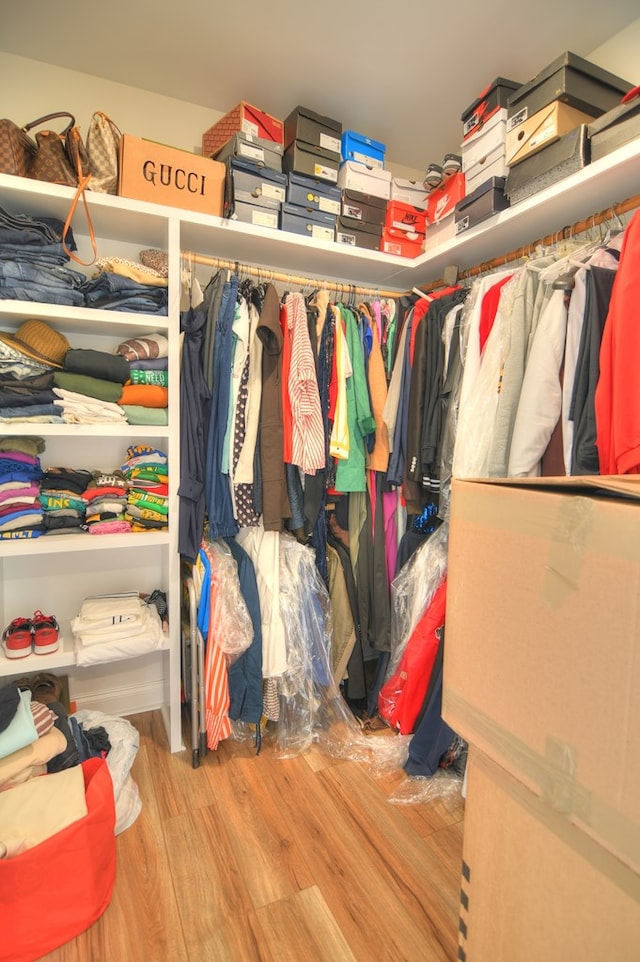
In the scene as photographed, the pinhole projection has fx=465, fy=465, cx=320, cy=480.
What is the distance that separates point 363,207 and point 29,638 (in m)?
2.16

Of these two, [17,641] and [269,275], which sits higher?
[269,275]

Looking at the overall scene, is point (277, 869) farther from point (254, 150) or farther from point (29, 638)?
point (254, 150)

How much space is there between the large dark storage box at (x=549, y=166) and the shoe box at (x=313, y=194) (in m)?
0.69

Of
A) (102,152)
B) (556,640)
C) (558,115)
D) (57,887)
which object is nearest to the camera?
(556,640)

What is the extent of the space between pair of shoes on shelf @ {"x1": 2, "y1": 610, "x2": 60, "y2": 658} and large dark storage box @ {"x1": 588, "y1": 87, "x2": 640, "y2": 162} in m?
2.36

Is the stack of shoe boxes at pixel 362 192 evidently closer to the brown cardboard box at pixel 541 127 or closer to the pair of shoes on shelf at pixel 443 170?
the pair of shoes on shelf at pixel 443 170

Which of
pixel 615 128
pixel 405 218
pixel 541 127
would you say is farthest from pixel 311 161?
pixel 615 128

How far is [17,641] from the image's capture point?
1633 millimetres

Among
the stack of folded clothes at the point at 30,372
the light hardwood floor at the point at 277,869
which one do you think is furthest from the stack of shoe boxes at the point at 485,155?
the light hardwood floor at the point at 277,869

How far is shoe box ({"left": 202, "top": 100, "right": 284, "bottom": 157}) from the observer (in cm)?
176

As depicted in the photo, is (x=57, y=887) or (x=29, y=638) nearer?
(x=57, y=887)

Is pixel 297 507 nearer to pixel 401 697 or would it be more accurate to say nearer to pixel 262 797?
pixel 401 697

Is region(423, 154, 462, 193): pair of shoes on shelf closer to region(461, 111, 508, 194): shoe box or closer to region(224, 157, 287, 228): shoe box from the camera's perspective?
region(461, 111, 508, 194): shoe box

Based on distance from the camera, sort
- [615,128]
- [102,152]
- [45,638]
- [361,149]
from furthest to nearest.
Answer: [361,149], [45,638], [102,152], [615,128]
